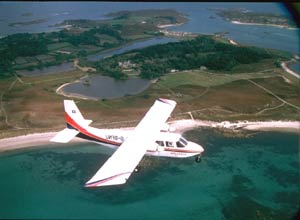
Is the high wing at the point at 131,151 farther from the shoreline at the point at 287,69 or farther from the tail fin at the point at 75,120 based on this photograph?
the shoreline at the point at 287,69

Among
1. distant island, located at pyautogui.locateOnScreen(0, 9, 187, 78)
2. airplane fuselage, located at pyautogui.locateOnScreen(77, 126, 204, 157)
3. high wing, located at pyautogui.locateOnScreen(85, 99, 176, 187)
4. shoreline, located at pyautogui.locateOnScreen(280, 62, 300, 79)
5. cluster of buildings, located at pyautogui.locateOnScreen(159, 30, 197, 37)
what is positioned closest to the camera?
high wing, located at pyautogui.locateOnScreen(85, 99, 176, 187)

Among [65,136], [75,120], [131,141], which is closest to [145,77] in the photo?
[75,120]

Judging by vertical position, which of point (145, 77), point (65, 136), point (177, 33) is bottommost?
point (145, 77)

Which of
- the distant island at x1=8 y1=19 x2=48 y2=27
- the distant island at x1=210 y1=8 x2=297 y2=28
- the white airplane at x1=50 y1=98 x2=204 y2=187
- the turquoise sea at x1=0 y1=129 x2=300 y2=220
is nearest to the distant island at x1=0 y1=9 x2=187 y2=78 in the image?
the distant island at x1=8 y1=19 x2=48 y2=27

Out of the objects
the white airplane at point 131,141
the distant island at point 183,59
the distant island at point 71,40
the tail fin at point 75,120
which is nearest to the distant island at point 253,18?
the distant island at point 71,40

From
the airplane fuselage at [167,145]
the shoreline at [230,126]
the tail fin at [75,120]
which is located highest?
the tail fin at [75,120]

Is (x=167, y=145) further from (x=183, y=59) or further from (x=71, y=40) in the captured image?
(x=71, y=40)

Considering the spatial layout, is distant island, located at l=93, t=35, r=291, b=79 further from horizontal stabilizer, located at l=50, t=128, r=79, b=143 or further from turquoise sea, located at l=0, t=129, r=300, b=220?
horizontal stabilizer, located at l=50, t=128, r=79, b=143
